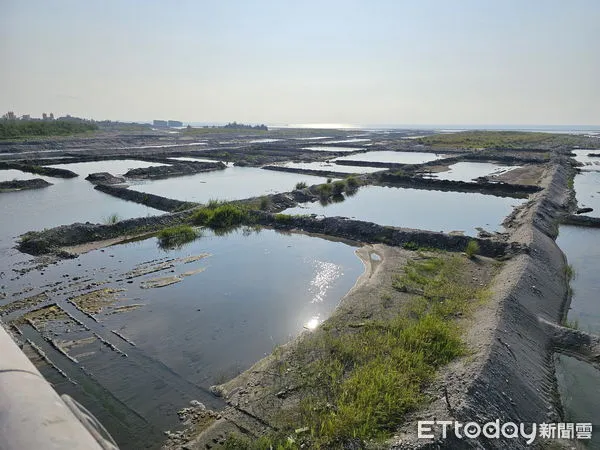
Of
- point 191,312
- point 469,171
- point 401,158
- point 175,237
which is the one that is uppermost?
point 401,158

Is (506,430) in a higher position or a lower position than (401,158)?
lower

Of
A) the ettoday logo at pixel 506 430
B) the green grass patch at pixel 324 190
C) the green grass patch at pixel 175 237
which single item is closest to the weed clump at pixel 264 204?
the green grass patch at pixel 324 190

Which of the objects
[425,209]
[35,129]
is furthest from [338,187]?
[35,129]

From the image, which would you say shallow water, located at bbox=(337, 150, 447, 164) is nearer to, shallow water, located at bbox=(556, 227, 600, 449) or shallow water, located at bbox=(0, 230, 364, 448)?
shallow water, located at bbox=(556, 227, 600, 449)

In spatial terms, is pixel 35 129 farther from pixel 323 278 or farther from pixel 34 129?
pixel 323 278

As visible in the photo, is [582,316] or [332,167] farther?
[332,167]

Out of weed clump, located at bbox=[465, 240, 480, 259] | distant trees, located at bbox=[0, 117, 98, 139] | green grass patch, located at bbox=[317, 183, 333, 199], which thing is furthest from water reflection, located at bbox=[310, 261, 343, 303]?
distant trees, located at bbox=[0, 117, 98, 139]

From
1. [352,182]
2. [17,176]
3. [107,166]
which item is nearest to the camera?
[352,182]

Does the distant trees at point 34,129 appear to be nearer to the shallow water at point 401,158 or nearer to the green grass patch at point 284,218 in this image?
the shallow water at point 401,158
